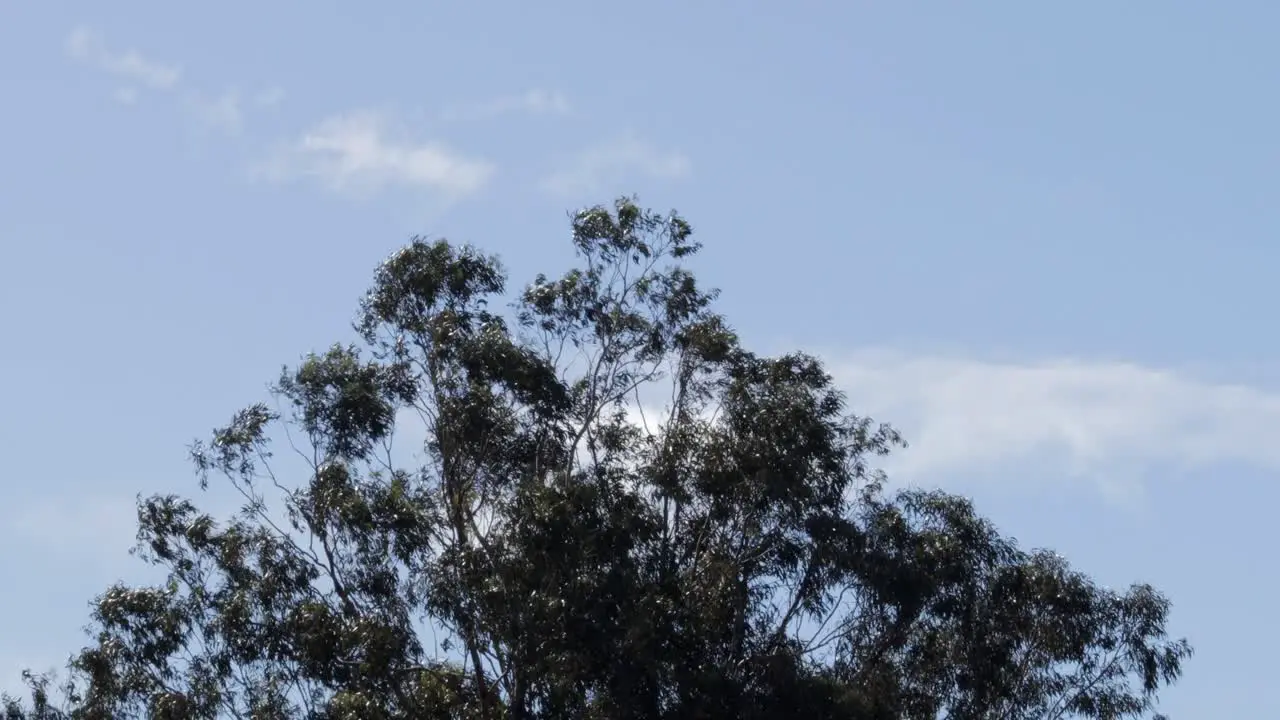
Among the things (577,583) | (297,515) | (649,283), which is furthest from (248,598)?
(649,283)

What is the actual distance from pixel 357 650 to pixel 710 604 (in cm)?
497

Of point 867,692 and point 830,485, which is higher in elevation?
point 830,485

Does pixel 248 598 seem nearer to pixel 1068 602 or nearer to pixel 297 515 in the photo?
pixel 297 515

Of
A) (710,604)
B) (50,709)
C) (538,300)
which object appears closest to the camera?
(710,604)

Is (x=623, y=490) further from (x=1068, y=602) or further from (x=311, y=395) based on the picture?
(x=1068, y=602)

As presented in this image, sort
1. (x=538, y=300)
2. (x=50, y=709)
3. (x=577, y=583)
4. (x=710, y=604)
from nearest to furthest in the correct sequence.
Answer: (x=577, y=583), (x=710, y=604), (x=538, y=300), (x=50, y=709)

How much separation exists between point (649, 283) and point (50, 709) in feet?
39.8

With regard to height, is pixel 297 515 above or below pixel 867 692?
above

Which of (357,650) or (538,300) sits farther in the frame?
(538,300)

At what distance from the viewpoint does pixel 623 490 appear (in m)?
30.4

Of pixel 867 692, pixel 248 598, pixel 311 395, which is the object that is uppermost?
pixel 311 395

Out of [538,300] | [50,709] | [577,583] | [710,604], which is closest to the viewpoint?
[577,583]

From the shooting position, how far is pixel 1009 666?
33531 mm

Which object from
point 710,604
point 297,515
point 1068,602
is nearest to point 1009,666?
point 1068,602
